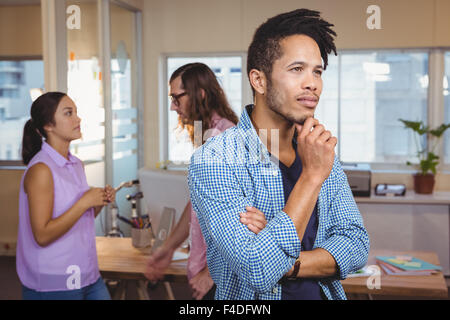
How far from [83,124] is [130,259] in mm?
879

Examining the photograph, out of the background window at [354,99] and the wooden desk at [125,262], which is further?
the wooden desk at [125,262]

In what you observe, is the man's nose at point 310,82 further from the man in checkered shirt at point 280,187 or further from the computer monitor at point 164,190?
the computer monitor at point 164,190

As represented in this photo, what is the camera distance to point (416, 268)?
183cm

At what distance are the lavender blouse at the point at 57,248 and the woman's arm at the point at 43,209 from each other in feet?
0.08

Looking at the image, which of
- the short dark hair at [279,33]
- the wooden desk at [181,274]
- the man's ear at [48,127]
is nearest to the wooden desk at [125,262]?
the wooden desk at [181,274]

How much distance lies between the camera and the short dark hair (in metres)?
0.88

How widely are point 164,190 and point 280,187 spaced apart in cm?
102

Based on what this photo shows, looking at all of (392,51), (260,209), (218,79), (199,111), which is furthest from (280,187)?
(218,79)

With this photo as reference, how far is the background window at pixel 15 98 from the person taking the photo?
4.08 m

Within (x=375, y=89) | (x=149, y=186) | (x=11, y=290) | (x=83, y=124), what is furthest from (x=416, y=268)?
(x=11, y=290)

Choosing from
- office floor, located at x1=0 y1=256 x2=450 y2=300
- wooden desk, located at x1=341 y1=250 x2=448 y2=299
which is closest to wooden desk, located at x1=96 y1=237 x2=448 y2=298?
wooden desk, located at x1=341 y1=250 x2=448 y2=299

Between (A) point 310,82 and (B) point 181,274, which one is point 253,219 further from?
(B) point 181,274

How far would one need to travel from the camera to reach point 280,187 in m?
0.94

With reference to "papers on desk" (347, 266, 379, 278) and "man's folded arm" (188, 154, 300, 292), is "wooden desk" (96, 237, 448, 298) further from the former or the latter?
"man's folded arm" (188, 154, 300, 292)
